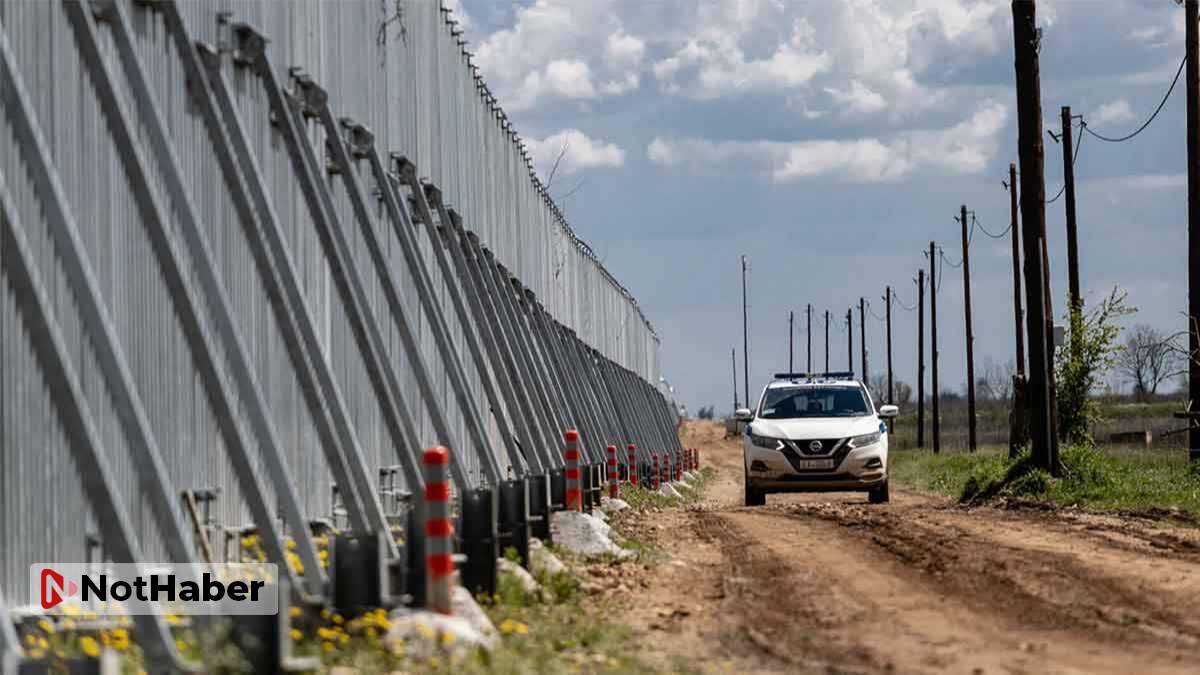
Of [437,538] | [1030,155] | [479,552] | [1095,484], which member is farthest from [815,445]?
[437,538]

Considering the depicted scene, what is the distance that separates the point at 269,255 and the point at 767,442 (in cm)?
1474

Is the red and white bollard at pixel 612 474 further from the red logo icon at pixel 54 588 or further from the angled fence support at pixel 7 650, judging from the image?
the angled fence support at pixel 7 650

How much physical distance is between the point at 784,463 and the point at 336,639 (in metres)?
16.7

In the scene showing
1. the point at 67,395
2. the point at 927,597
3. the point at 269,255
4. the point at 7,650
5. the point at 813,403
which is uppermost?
the point at 269,255

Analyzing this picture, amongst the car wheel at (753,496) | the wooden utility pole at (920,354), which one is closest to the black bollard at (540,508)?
the car wheel at (753,496)

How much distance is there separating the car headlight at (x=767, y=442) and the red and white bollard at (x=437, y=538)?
51.1ft

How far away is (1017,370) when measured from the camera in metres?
40.8

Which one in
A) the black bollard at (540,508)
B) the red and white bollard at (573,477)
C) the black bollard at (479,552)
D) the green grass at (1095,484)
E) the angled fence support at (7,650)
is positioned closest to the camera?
the angled fence support at (7,650)

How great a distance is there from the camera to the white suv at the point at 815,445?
2462 cm

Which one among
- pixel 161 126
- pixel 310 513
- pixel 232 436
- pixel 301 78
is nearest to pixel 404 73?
pixel 301 78

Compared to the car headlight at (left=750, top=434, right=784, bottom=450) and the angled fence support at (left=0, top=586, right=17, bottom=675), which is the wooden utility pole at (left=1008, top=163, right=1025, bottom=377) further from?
the angled fence support at (left=0, top=586, right=17, bottom=675)

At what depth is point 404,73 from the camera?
18.2 metres

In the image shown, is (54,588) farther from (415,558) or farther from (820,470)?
(820,470)

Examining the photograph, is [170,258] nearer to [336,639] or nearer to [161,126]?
[161,126]
